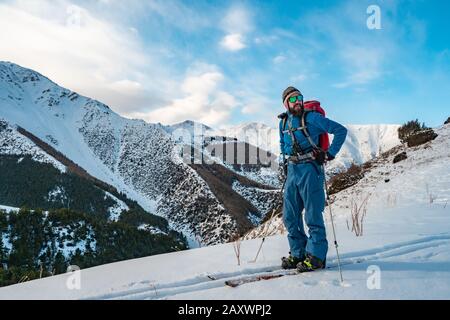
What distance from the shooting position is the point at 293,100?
173 inches

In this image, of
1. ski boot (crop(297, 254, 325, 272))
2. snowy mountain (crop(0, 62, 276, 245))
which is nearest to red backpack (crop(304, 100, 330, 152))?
ski boot (crop(297, 254, 325, 272))

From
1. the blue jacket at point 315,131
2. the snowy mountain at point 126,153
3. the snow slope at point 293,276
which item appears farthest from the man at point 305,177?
the snowy mountain at point 126,153

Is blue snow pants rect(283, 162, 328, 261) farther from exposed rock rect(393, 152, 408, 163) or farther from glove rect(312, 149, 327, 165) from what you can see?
exposed rock rect(393, 152, 408, 163)

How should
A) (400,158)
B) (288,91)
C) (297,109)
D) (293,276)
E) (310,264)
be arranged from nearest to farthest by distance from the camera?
(293,276), (310,264), (297,109), (288,91), (400,158)

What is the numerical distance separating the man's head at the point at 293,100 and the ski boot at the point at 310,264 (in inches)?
70.3

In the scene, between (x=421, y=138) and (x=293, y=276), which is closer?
(x=293, y=276)

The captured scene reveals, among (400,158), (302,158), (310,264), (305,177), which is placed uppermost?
(400,158)

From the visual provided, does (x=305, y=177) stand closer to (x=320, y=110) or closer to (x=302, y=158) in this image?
(x=302, y=158)

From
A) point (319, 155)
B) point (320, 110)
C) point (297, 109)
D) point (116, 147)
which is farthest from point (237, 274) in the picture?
point (116, 147)

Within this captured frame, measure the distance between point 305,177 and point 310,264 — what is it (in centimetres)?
102

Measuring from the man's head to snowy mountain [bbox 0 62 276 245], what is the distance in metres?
49.3

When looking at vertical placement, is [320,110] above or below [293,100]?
below

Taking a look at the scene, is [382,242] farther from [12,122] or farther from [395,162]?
[12,122]

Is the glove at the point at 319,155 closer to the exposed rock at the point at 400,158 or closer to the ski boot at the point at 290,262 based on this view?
the ski boot at the point at 290,262
